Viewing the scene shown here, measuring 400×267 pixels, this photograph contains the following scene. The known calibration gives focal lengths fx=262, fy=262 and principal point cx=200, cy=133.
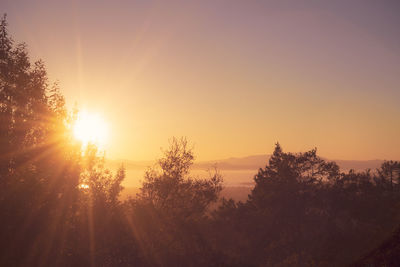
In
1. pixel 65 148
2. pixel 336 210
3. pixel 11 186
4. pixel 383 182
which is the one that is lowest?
pixel 336 210

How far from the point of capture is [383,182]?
61469 millimetres

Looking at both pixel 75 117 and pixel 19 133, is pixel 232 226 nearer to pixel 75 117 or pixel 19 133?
pixel 75 117

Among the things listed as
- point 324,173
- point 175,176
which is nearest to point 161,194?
point 175,176

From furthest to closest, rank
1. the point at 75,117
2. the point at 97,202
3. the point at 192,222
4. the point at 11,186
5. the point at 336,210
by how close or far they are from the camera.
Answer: the point at 336,210, the point at 192,222, the point at 97,202, the point at 75,117, the point at 11,186

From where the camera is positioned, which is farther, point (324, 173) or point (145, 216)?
point (324, 173)

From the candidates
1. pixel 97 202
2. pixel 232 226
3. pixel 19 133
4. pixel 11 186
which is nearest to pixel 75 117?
pixel 19 133

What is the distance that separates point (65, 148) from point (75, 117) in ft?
13.8


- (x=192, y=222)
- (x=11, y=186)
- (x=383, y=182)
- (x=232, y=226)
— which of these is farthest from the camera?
(x=383, y=182)

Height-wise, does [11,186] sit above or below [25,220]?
above

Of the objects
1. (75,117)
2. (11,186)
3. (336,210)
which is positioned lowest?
(336,210)

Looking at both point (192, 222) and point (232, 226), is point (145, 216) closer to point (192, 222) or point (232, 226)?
point (192, 222)

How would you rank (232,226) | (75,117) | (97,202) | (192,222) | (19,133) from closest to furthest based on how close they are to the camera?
1. (19,133)
2. (75,117)
3. (97,202)
4. (192,222)
5. (232,226)

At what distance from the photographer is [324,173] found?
49.5 meters

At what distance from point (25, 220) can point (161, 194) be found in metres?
19.2
